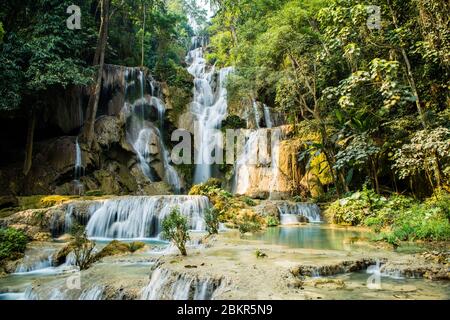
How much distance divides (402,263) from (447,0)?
269 inches

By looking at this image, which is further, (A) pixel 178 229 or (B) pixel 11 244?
(B) pixel 11 244

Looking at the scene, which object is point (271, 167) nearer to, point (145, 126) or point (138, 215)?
point (138, 215)

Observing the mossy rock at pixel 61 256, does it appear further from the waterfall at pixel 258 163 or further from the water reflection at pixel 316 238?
the waterfall at pixel 258 163

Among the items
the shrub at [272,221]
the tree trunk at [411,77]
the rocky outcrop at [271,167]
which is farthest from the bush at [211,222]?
the rocky outcrop at [271,167]

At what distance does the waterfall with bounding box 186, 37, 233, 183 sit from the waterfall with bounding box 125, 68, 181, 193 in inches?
77.6

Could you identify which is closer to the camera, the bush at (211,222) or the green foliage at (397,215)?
the green foliage at (397,215)

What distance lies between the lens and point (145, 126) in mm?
23312

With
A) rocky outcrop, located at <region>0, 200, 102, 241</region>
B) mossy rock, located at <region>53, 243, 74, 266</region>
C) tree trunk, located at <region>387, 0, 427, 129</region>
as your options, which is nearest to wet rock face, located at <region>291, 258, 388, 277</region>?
mossy rock, located at <region>53, 243, 74, 266</region>

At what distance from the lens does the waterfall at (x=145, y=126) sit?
73.2 ft

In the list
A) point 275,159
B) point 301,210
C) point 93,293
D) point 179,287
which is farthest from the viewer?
point 275,159

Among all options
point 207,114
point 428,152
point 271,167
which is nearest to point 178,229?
point 428,152

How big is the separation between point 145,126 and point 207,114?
4439mm

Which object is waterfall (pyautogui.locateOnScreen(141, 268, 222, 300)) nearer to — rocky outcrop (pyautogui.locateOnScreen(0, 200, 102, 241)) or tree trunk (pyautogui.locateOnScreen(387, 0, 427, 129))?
rocky outcrop (pyautogui.locateOnScreen(0, 200, 102, 241))

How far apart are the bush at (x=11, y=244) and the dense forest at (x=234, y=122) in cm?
3
